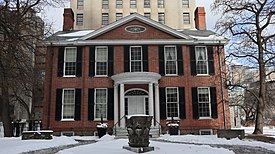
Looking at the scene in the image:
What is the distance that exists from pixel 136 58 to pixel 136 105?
360cm

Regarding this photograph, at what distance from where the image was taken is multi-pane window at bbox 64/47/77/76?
2081 centimetres

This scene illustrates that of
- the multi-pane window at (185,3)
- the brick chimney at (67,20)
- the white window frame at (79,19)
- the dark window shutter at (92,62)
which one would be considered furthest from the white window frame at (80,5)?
the dark window shutter at (92,62)

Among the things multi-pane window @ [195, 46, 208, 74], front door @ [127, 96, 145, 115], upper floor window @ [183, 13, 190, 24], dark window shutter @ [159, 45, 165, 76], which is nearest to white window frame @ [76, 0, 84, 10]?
upper floor window @ [183, 13, 190, 24]

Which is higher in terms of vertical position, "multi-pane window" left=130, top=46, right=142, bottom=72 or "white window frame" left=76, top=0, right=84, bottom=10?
"white window frame" left=76, top=0, right=84, bottom=10

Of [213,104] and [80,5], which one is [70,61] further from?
[80,5]

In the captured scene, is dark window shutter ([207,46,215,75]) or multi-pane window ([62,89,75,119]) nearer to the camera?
multi-pane window ([62,89,75,119])

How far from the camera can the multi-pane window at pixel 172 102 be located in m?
20.1

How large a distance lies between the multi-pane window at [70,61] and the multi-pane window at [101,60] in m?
1.76

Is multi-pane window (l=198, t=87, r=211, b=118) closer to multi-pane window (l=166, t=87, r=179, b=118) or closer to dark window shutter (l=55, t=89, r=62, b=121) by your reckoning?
multi-pane window (l=166, t=87, r=179, b=118)

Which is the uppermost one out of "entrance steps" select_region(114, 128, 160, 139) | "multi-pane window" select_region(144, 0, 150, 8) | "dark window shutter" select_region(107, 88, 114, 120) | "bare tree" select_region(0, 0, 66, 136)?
"multi-pane window" select_region(144, 0, 150, 8)

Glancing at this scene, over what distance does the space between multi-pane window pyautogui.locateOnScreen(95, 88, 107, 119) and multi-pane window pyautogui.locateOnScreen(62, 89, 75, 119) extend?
1.77 m

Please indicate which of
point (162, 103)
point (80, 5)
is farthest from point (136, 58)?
point (80, 5)

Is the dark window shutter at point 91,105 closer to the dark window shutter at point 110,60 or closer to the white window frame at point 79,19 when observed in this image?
the dark window shutter at point 110,60

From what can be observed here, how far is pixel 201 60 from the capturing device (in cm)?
2122
